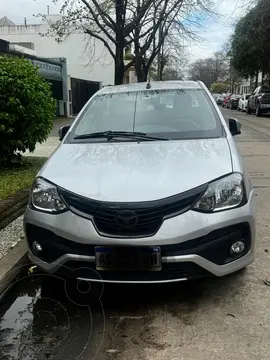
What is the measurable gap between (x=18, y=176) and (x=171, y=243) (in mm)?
4772

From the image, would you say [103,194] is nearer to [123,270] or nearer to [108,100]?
[123,270]

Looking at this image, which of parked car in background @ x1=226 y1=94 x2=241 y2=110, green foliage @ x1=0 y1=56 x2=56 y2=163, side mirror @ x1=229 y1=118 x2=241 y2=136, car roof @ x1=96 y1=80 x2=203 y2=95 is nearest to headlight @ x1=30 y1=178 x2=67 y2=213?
car roof @ x1=96 y1=80 x2=203 y2=95

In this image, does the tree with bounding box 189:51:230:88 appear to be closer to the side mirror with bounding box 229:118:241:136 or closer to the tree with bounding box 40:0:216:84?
the tree with bounding box 40:0:216:84

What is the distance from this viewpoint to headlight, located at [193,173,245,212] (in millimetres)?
3191

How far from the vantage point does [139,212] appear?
3.08 metres

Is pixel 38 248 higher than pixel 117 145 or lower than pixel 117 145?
lower

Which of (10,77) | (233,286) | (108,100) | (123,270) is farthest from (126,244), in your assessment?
(10,77)

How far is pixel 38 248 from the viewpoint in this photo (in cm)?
343

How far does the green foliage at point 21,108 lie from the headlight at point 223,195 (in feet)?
15.7

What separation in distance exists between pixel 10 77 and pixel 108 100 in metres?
3.20

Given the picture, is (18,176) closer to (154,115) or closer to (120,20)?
(154,115)

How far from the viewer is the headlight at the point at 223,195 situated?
10.5 feet

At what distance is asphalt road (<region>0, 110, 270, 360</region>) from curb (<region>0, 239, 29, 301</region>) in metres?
0.09

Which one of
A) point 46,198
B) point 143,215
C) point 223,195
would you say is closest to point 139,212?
point 143,215
